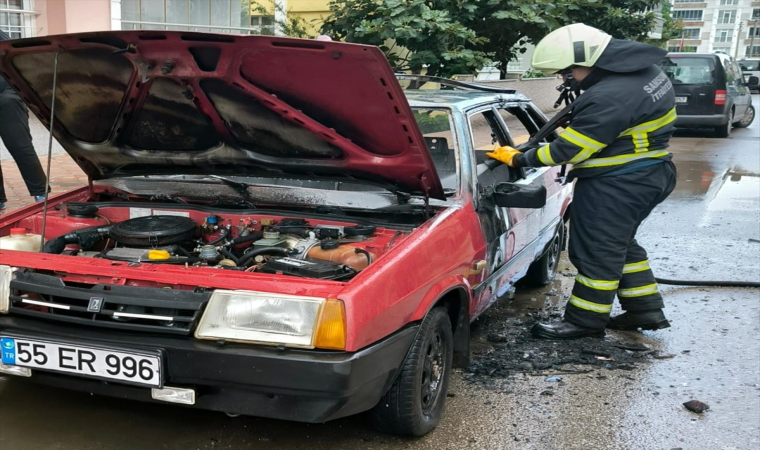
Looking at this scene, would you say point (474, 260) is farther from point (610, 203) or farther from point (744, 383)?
point (744, 383)

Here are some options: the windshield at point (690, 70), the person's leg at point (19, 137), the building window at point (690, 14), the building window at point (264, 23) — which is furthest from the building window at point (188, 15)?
the building window at point (690, 14)

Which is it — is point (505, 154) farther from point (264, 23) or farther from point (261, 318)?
point (264, 23)

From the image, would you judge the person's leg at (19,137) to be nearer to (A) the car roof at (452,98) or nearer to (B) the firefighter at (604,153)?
(A) the car roof at (452,98)

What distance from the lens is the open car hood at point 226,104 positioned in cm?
293

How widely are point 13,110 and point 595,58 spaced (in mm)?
4805

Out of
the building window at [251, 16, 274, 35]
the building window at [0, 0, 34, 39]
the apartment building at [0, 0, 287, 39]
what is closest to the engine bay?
the building window at [0, 0, 34, 39]

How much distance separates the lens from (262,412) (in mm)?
2539

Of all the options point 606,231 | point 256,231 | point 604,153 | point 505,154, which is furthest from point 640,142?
point 256,231

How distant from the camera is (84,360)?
259cm

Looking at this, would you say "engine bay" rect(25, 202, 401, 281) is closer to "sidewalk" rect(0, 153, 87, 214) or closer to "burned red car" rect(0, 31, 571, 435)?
"burned red car" rect(0, 31, 571, 435)

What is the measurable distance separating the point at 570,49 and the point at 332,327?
236 centimetres

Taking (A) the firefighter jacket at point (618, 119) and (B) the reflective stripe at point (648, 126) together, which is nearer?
(A) the firefighter jacket at point (618, 119)

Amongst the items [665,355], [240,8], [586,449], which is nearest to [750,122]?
[240,8]

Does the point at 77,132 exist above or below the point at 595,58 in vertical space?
below
